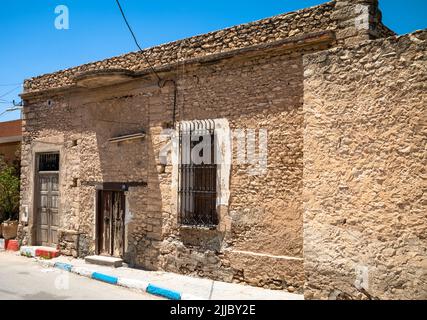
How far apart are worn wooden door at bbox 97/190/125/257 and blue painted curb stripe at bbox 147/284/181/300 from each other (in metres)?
2.37

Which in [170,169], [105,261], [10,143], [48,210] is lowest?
[105,261]

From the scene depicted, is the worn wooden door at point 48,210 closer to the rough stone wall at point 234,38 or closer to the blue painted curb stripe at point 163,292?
the rough stone wall at point 234,38

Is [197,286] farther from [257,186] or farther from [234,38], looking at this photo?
[234,38]

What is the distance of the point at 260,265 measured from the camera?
21.3 ft

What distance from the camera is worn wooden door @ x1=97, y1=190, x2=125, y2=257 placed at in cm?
869

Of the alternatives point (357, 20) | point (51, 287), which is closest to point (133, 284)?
point (51, 287)

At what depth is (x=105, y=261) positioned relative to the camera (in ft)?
27.3

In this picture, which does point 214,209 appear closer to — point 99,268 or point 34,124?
point 99,268

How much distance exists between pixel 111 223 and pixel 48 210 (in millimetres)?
2391

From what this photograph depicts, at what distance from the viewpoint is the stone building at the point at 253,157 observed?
15.5 ft

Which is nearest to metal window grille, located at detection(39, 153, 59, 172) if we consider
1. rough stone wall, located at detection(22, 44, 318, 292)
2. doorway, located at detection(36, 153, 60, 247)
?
doorway, located at detection(36, 153, 60, 247)

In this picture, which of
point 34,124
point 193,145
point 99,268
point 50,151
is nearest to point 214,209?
point 193,145

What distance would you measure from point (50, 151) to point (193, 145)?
4606 millimetres
